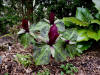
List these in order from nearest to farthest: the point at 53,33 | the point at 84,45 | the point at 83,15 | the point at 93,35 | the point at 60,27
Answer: the point at 53,33 → the point at 60,27 → the point at 93,35 → the point at 84,45 → the point at 83,15

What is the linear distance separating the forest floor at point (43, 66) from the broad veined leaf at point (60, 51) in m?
0.33

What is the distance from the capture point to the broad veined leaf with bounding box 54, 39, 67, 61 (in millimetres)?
1856

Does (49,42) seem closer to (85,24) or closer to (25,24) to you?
(25,24)

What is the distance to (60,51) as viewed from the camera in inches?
74.0

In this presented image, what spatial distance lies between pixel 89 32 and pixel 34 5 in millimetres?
1664

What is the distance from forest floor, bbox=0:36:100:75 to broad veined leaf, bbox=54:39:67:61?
0.33m

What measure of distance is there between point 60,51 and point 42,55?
27 centimetres

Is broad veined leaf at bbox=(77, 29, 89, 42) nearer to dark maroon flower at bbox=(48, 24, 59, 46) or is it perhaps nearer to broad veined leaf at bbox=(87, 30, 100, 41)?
broad veined leaf at bbox=(87, 30, 100, 41)

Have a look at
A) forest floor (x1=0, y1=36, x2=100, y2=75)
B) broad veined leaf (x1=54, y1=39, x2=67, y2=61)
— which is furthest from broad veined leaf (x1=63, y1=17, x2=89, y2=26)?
broad veined leaf (x1=54, y1=39, x2=67, y2=61)

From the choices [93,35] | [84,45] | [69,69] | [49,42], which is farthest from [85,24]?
[49,42]

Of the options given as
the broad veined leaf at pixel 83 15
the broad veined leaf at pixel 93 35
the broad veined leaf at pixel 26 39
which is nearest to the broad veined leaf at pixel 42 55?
the broad veined leaf at pixel 26 39

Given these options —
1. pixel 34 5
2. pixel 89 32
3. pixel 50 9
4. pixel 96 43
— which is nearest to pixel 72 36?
pixel 89 32

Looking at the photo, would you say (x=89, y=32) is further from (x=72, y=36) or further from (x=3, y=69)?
(x=3, y=69)

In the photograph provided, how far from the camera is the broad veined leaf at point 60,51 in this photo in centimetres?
186
